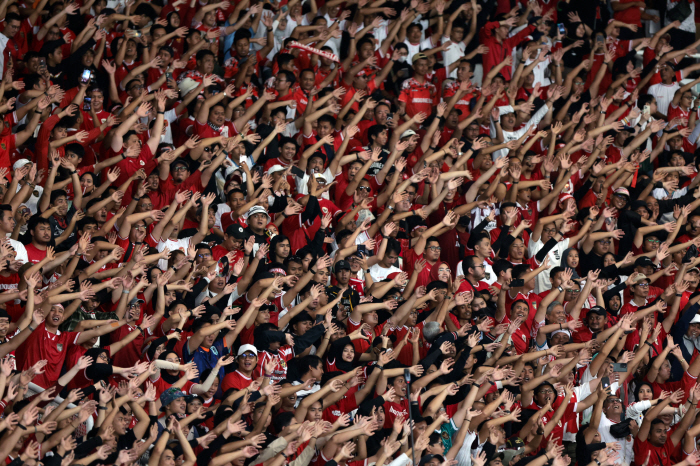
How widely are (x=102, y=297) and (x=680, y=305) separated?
17.7ft

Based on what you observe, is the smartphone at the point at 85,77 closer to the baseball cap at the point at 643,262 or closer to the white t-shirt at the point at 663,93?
the baseball cap at the point at 643,262

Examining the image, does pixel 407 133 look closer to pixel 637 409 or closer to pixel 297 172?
pixel 297 172

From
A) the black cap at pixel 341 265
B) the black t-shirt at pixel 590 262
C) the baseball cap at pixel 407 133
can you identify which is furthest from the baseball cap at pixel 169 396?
the black t-shirt at pixel 590 262

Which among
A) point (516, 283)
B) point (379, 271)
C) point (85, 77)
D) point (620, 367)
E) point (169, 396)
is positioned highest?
point (85, 77)

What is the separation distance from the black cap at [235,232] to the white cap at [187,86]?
1.91 meters

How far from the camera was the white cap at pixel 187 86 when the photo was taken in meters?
10.9

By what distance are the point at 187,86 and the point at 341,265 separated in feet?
8.77

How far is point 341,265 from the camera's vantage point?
9555mm

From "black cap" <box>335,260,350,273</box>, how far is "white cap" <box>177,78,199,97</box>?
2566 mm

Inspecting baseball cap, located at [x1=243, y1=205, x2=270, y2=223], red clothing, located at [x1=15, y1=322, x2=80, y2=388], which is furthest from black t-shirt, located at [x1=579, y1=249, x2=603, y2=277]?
red clothing, located at [x1=15, y1=322, x2=80, y2=388]

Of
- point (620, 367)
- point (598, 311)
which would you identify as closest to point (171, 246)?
point (598, 311)

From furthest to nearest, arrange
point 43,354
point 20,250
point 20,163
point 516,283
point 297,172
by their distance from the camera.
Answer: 1. point 297,172
2. point 516,283
3. point 20,163
4. point 20,250
5. point 43,354

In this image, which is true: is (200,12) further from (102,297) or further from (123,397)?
(123,397)

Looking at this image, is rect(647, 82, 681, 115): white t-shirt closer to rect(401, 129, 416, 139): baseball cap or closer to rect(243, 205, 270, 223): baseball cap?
rect(401, 129, 416, 139): baseball cap
